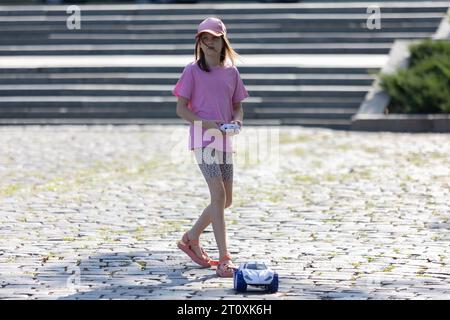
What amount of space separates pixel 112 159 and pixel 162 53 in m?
8.86

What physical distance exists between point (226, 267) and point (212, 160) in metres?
0.72

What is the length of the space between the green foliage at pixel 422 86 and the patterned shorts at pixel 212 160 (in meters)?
10.8

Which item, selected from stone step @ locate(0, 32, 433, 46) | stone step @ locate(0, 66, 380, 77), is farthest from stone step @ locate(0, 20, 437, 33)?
stone step @ locate(0, 66, 380, 77)

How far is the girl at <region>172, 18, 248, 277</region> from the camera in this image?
8.46 m

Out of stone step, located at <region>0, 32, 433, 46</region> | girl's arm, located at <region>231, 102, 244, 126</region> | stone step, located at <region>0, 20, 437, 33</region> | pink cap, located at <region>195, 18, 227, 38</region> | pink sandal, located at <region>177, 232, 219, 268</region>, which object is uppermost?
stone step, located at <region>0, 20, 437, 33</region>

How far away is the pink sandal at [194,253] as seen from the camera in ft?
28.6

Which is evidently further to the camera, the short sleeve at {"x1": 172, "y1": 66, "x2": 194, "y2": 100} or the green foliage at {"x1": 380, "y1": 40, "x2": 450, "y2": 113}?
the green foliage at {"x1": 380, "y1": 40, "x2": 450, "y2": 113}

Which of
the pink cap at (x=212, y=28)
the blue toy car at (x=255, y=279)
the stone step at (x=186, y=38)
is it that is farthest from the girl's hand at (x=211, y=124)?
the stone step at (x=186, y=38)

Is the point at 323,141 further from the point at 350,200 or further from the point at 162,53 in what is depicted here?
the point at 162,53

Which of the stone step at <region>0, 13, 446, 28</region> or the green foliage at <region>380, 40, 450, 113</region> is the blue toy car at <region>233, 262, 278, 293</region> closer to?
the green foliage at <region>380, 40, 450, 113</region>

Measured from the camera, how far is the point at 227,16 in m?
25.8

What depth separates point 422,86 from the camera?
1947 centimetres
